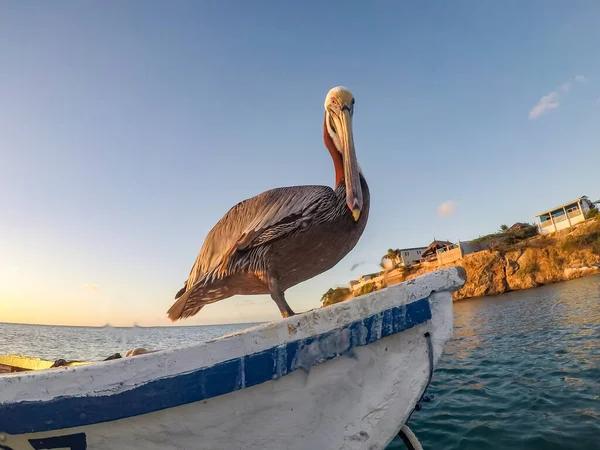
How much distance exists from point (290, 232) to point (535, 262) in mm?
51476

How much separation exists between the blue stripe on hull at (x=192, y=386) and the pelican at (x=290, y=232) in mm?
1086

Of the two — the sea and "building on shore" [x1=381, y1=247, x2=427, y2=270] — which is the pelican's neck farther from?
"building on shore" [x1=381, y1=247, x2=427, y2=270]

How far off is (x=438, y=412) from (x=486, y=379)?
6.42ft

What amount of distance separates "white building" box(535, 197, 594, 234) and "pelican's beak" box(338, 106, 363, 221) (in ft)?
183

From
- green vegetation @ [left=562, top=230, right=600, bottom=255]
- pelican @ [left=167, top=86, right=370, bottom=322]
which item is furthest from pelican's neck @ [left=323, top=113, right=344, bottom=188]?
green vegetation @ [left=562, top=230, right=600, bottom=255]

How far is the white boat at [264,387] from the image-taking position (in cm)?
156

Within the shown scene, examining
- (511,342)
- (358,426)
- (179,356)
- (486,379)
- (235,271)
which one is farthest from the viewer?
(511,342)

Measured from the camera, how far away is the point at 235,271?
2.88 m

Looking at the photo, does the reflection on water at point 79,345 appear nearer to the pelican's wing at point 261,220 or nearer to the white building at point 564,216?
the pelican's wing at point 261,220

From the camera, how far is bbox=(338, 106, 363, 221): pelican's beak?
265 cm

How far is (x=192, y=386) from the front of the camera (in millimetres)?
1557

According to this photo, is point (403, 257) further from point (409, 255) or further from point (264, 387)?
point (264, 387)

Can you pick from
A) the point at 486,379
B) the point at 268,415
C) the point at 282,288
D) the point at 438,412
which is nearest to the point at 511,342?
the point at 486,379

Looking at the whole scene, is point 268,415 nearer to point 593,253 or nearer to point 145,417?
point 145,417
